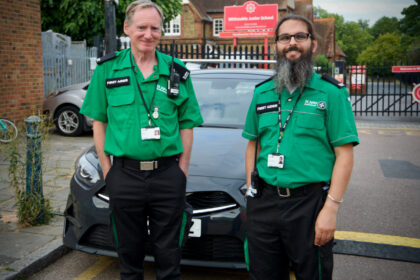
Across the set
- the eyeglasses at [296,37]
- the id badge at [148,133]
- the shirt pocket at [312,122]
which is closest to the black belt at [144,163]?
the id badge at [148,133]

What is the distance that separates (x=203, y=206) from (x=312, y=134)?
1377 mm

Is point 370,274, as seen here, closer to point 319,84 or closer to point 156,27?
point 319,84

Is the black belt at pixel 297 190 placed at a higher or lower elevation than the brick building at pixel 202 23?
lower

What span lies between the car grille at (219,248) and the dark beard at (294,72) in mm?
1420

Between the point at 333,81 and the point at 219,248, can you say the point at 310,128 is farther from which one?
the point at 219,248

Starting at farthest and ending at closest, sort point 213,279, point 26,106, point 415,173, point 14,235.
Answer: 1. point 26,106
2. point 415,173
3. point 14,235
4. point 213,279

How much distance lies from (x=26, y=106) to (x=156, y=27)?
9250 millimetres


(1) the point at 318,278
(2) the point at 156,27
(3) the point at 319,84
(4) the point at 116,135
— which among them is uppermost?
(2) the point at 156,27

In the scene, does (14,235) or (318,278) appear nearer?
(318,278)

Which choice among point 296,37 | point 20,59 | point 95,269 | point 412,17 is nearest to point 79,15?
point 20,59

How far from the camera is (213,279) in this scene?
146 inches

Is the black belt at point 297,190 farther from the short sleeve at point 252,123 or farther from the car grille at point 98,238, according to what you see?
the car grille at point 98,238

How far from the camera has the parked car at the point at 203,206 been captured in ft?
10.9

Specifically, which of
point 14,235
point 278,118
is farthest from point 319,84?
point 14,235
